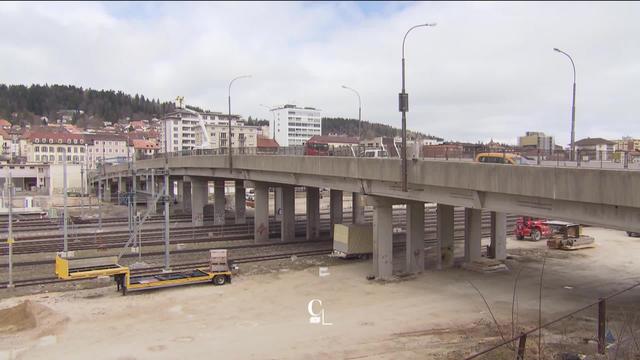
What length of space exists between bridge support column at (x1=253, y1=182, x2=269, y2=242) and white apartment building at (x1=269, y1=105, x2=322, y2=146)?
140254mm

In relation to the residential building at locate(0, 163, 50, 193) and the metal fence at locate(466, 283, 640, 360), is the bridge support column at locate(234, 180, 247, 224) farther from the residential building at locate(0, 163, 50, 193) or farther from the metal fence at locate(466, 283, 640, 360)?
the residential building at locate(0, 163, 50, 193)

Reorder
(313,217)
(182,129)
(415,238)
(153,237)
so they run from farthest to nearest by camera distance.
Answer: (182,129) < (313,217) < (153,237) < (415,238)

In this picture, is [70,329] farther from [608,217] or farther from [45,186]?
[45,186]

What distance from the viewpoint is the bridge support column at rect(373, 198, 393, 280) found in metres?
27.3

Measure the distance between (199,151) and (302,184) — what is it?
25.3 meters

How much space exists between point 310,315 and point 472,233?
14.4m

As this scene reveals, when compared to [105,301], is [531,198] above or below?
above

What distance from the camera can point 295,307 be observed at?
73.2 ft

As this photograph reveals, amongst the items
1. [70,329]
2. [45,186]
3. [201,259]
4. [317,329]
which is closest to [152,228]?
[201,259]

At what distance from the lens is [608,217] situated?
629 inches

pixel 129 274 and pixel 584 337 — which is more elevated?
pixel 129 274

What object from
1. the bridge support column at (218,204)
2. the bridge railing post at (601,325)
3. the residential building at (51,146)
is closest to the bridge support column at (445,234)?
the bridge railing post at (601,325)

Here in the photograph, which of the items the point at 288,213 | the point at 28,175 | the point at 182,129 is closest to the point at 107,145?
the point at 182,129

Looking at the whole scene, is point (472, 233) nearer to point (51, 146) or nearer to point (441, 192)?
point (441, 192)
